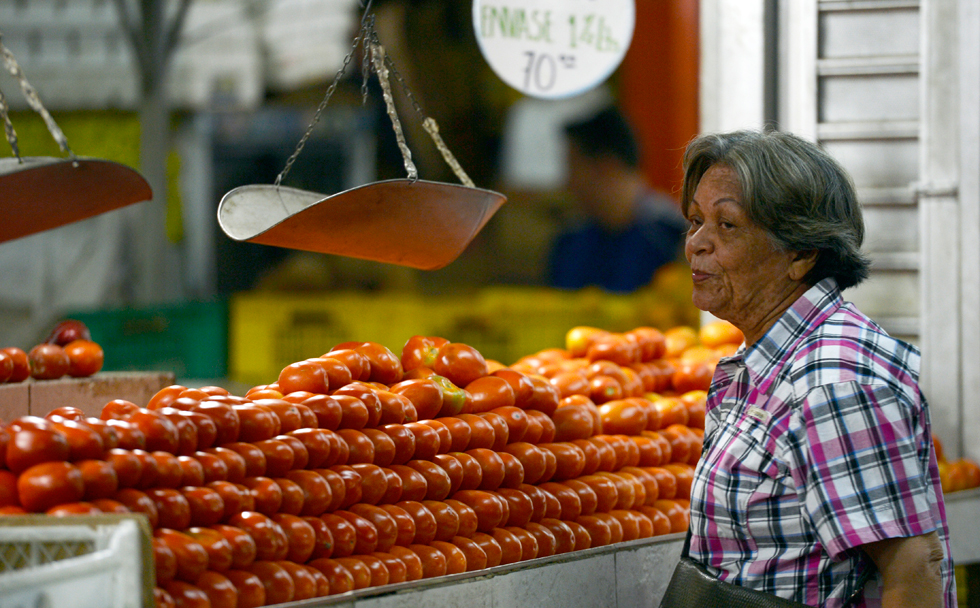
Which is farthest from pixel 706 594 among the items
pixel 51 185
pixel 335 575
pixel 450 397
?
pixel 51 185

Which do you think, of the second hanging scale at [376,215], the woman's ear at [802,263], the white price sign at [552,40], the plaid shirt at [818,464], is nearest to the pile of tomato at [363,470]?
the second hanging scale at [376,215]

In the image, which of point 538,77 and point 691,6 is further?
point 691,6

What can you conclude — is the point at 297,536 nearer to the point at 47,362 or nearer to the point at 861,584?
the point at 861,584

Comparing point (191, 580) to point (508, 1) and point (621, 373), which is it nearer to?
point (621, 373)

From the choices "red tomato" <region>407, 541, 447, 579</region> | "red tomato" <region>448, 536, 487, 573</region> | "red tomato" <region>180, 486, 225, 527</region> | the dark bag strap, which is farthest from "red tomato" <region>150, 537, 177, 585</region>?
the dark bag strap

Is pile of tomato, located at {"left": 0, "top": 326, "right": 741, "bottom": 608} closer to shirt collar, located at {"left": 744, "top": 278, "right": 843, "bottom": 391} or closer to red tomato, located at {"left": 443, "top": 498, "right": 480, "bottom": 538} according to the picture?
red tomato, located at {"left": 443, "top": 498, "right": 480, "bottom": 538}

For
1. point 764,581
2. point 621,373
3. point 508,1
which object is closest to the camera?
point 764,581

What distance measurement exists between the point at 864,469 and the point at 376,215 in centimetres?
121

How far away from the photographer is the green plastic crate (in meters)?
5.93

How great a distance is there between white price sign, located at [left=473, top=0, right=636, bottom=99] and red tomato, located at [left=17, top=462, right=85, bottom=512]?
2235mm

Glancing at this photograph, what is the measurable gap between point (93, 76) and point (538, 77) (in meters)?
4.52

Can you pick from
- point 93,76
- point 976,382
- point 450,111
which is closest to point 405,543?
point 976,382

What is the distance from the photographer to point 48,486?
61.8 inches

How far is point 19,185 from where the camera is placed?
2061 mm
